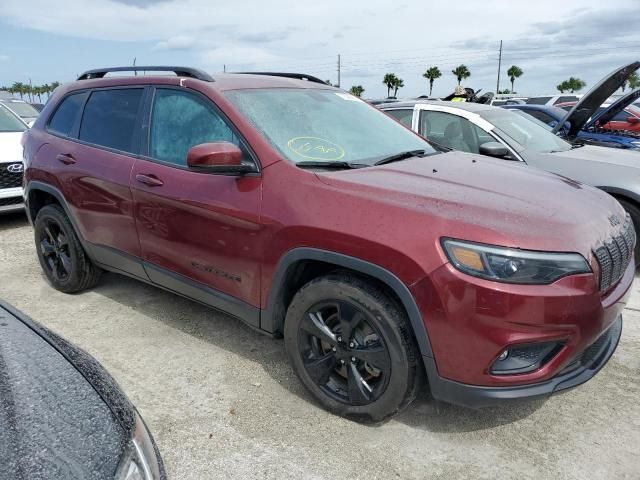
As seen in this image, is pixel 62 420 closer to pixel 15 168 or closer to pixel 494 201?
pixel 494 201

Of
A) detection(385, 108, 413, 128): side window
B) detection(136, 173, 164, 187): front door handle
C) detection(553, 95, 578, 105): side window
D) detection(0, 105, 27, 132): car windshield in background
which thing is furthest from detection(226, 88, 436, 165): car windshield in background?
detection(553, 95, 578, 105): side window

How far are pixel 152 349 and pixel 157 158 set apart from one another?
4.04ft

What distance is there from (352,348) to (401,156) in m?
1.24

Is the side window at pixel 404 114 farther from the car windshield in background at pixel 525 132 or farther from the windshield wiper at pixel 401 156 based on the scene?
the windshield wiper at pixel 401 156

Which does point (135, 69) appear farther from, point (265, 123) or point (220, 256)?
point (220, 256)

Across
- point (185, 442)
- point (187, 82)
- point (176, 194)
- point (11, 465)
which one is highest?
point (187, 82)

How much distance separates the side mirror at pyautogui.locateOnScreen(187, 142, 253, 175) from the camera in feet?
8.84

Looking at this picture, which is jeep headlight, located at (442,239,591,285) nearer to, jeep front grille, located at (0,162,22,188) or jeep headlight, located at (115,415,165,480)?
jeep headlight, located at (115,415,165,480)

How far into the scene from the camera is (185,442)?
2.57m

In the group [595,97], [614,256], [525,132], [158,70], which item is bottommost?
[614,256]

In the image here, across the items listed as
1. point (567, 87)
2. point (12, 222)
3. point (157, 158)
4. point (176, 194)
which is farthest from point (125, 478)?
point (567, 87)

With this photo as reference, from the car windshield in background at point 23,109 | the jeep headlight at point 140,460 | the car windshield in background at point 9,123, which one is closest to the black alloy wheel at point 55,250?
the jeep headlight at point 140,460

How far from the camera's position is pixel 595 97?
659 centimetres

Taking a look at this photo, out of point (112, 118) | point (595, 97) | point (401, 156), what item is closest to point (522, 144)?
point (595, 97)
